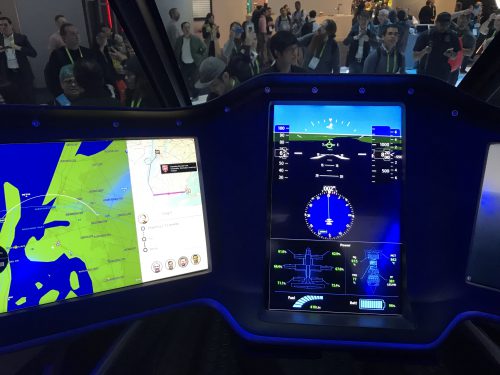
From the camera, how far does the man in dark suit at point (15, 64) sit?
302 cm

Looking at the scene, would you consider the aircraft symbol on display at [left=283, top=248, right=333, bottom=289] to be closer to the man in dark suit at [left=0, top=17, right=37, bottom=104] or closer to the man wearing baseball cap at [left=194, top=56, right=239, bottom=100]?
the man wearing baseball cap at [left=194, top=56, right=239, bottom=100]

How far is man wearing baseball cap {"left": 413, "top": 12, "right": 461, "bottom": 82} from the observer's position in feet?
8.39

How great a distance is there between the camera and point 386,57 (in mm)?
2928

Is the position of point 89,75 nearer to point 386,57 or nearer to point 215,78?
point 215,78

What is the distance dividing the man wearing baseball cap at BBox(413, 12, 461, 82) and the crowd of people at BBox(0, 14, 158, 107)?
5.69ft

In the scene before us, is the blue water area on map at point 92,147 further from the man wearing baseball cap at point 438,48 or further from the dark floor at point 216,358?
the man wearing baseball cap at point 438,48

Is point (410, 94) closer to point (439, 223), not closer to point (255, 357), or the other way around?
point (439, 223)

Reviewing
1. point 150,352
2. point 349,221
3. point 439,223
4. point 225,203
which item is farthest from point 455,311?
point 150,352

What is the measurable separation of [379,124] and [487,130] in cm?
23

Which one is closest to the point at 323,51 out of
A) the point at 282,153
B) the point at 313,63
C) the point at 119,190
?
the point at 313,63

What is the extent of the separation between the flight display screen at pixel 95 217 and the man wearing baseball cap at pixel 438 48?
6.91ft

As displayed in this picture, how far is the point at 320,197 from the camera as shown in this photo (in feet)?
3.05

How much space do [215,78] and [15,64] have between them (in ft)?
6.80

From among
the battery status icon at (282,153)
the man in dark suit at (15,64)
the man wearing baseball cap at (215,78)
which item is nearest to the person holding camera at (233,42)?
the man wearing baseball cap at (215,78)
